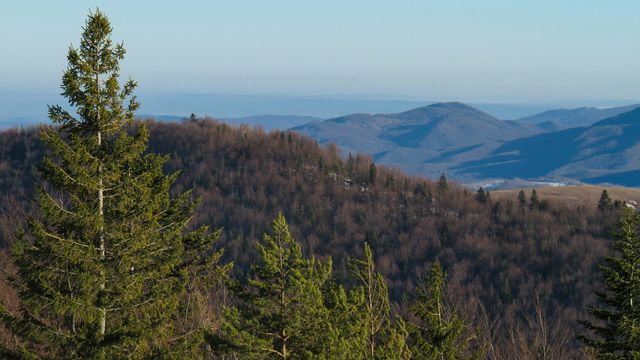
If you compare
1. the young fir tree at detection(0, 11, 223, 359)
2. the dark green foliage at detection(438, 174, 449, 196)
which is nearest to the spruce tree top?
the young fir tree at detection(0, 11, 223, 359)

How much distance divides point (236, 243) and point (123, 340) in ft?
501

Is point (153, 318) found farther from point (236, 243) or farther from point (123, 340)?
point (236, 243)

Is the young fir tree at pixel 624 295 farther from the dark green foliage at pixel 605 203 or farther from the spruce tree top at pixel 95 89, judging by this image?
the dark green foliage at pixel 605 203

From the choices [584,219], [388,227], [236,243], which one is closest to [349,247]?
[388,227]

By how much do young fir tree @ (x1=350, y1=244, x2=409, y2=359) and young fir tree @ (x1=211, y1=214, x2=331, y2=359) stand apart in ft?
2.28

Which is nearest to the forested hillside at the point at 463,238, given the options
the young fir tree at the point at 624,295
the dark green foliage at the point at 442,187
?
the dark green foliage at the point at 442,187

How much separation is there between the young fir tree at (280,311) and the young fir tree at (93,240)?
6.98 ft

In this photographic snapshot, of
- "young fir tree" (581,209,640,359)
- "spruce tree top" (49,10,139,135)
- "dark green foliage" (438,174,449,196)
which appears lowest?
"dark green foliage" (438,174,449,196)

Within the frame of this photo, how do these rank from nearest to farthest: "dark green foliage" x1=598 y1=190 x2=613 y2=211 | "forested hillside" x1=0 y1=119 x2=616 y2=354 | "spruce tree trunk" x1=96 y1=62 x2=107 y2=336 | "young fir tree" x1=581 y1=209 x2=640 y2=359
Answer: "spruce tree trunk" x1=96 y1=62 x2=107 y2=336, "young fir tree" x1=581 y1=209 x2=640 y2=359, "forested hillside" x1=0 y1=119 x2=616 y2=354, "dark green foliage" x1=598 y1=190 x2=613 y2=211

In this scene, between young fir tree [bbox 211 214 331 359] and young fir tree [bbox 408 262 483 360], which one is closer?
young fir tree [bbox 211 214 331 359]

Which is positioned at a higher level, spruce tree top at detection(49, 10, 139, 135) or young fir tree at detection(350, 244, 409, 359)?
spruce tree top at detection(49, 10, 139, 135)

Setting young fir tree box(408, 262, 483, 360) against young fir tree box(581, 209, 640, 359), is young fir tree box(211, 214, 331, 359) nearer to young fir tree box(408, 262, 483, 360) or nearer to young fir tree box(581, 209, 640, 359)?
young fir tree box(408, 262, 483, 360)

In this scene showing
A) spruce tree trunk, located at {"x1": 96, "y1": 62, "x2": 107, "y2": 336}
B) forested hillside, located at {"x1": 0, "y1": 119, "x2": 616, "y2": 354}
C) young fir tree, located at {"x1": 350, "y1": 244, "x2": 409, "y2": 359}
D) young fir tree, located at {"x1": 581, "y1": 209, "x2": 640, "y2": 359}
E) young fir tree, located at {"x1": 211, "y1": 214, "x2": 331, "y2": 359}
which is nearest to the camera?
young fir tree, located at {"x1": 350, "y1": 244, "x2": 409, "y2": 359}

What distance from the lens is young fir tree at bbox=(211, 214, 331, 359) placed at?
1204 centimetres
